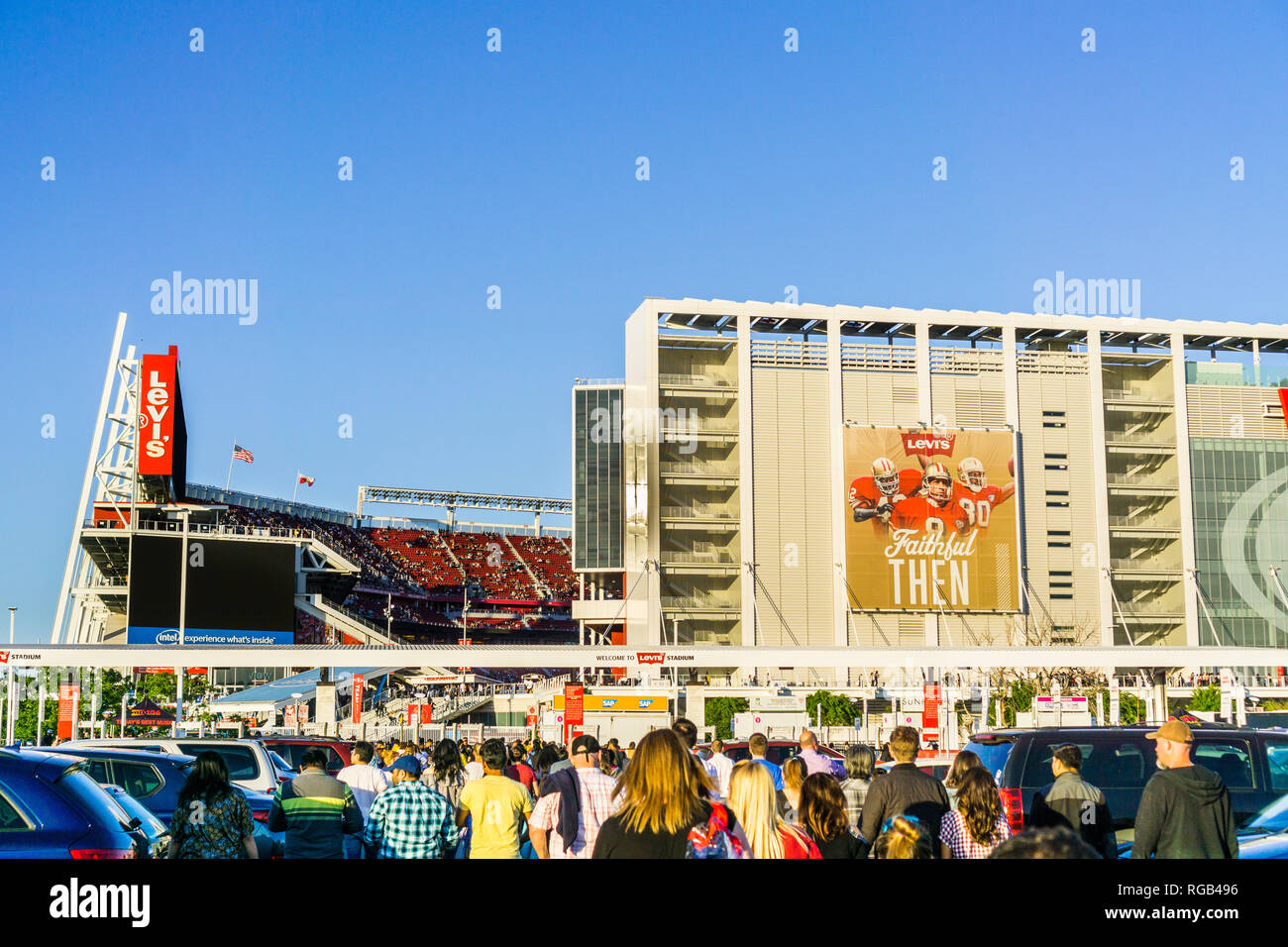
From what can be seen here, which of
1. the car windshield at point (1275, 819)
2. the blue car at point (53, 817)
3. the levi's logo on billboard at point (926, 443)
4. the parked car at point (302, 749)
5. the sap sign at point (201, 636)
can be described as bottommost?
the sap sign at point (201, 636)

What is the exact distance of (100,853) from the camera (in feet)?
26.1

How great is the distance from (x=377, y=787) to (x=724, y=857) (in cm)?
655

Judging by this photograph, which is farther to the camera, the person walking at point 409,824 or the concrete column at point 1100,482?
the concrete column at point 1100,482

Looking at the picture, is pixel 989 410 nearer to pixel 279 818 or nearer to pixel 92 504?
pixel 92 504

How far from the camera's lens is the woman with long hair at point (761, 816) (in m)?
7.72

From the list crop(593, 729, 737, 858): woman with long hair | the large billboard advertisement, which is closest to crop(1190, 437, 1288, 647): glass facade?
the large billboard advertisement

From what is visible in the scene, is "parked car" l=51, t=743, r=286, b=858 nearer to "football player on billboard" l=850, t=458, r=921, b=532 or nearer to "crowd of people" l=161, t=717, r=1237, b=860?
"crowd of people" l=161, t=717, r=1237, b=860

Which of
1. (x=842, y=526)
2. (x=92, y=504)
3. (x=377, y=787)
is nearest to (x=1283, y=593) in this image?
(x=842, y=526)

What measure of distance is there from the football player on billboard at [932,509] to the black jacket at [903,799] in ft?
233

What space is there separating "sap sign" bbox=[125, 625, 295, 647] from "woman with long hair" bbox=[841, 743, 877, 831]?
60250 mm

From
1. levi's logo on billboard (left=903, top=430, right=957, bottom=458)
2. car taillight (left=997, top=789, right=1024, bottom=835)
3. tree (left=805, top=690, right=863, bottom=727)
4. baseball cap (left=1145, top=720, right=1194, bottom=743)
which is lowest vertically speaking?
tree (left=805, top=690, right=863, bottom=727)

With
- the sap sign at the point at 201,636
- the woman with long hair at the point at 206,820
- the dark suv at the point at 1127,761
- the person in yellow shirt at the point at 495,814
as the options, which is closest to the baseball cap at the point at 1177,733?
the person in yellow shirt at the point at 495,814

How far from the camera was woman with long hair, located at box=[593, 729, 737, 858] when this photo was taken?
6758 millimetres

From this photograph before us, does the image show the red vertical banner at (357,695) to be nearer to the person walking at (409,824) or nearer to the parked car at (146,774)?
the parked car at (146,774)
